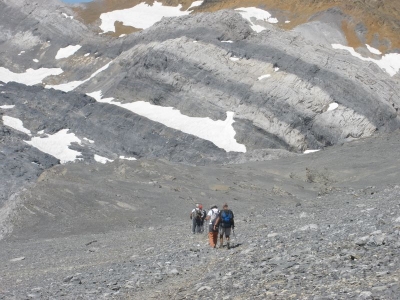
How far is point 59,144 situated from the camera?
6775 centimetres

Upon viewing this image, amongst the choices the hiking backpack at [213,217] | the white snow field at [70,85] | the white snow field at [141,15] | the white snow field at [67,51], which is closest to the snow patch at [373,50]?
the white snow field at [141,15]

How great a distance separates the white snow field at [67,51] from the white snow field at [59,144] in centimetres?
2431

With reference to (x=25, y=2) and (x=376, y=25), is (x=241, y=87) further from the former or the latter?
(x=25, y=2)

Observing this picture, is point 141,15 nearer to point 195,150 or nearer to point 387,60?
point 387,60

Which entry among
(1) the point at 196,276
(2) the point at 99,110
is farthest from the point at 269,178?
(1) the point at 196,276

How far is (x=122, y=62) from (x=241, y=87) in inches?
693

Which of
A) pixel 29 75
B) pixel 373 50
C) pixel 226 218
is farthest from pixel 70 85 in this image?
pixel 226 218

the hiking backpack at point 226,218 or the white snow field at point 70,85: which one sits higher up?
the hiking backpack at point 226,218

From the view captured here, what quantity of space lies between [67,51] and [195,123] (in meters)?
31.4

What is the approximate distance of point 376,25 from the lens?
95.1 metres

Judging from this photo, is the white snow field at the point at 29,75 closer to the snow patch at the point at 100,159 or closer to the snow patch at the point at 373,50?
the snow patch at the point at 100,159

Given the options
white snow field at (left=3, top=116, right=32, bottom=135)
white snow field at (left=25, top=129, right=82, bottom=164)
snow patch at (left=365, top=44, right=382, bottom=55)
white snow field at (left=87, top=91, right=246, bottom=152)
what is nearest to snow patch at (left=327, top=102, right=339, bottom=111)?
white snow field at (left=87, top=91, right=246, bottom=152)

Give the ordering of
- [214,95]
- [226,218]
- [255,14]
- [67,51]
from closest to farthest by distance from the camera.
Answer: [226,218]
[214,95]
[67,51]
[255,14]

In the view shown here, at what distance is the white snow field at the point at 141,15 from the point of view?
4043 inches
